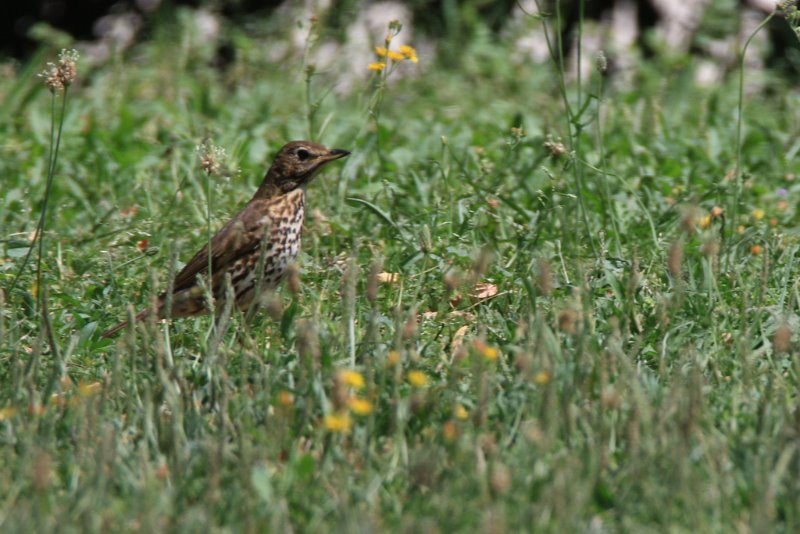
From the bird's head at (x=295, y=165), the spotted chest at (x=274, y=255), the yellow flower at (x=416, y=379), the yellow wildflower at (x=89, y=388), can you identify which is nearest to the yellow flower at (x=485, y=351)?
the yellow flower at (x=416, y=379)

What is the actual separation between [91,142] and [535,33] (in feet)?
13.9

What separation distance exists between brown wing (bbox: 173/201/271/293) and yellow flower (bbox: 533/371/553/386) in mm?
2082

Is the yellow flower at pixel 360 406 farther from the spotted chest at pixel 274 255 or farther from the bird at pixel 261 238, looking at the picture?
the spotted chest at pixel 274 255

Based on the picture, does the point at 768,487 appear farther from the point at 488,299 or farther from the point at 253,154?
the point at 253,154

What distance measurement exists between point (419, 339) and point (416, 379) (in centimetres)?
98

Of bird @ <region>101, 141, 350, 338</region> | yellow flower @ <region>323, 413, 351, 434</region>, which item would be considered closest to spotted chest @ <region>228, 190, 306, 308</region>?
bird @ <region>101, 141, 350, 338</region>

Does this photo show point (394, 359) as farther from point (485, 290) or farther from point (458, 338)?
point (485, 290)

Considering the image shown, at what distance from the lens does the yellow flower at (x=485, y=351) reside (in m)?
4.06

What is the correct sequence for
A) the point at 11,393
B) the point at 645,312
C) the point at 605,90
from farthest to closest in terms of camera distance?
the point at 605,90
the point at 645,312
the point at 11,393

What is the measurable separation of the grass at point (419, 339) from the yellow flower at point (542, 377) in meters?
0.02

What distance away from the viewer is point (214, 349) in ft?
14.3

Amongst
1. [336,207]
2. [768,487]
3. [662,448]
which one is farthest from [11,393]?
[336,207]

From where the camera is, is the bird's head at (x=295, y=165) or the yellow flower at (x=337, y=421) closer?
the yellow flower at (x=337, y=421)

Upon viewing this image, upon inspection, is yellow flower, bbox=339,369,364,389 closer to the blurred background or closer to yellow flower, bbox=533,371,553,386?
yellow flower, bbox=533,371,553,386
